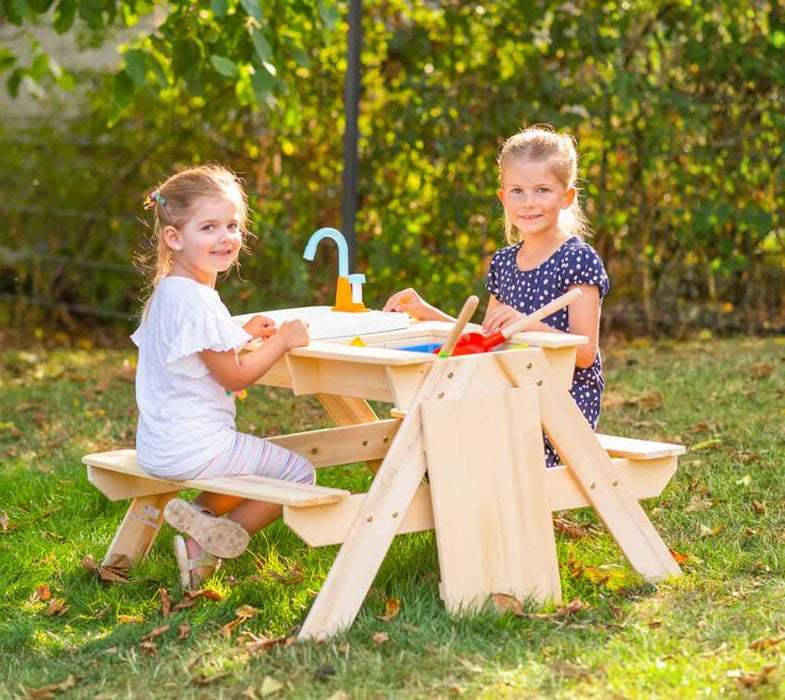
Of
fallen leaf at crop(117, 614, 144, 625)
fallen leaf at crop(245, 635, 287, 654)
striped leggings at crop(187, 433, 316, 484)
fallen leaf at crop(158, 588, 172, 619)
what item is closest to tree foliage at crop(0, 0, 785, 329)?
striped leggings at crop(187, 433, 316, 484)

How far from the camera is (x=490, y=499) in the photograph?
3.17 meters

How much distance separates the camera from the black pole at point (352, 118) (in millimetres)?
6535

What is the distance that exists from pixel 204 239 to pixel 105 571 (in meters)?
0.97

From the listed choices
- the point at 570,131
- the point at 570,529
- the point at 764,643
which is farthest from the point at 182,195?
the point at 570,131

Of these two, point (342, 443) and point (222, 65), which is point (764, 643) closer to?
point (342, 443)

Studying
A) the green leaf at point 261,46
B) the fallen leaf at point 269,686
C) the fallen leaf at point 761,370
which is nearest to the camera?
the fallen leaf at point 269,686

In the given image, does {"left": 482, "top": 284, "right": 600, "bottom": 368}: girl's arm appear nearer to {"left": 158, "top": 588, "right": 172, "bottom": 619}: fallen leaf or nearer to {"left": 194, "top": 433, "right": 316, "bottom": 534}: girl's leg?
{"left": 194, "top": 433, "right": 316, "bottom": 534}: girl's leg

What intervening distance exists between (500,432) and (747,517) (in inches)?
45.4

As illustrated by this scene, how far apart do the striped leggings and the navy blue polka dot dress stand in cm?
80

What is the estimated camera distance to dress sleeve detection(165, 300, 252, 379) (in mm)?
3240

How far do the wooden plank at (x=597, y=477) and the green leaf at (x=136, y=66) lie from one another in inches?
108

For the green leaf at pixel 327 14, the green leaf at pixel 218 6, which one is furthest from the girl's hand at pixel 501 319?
the green leaf at pixel 327 14

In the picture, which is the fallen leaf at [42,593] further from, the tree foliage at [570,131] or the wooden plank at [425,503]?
the tree foliage at [570,131]

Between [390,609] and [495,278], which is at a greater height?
[495,278]
